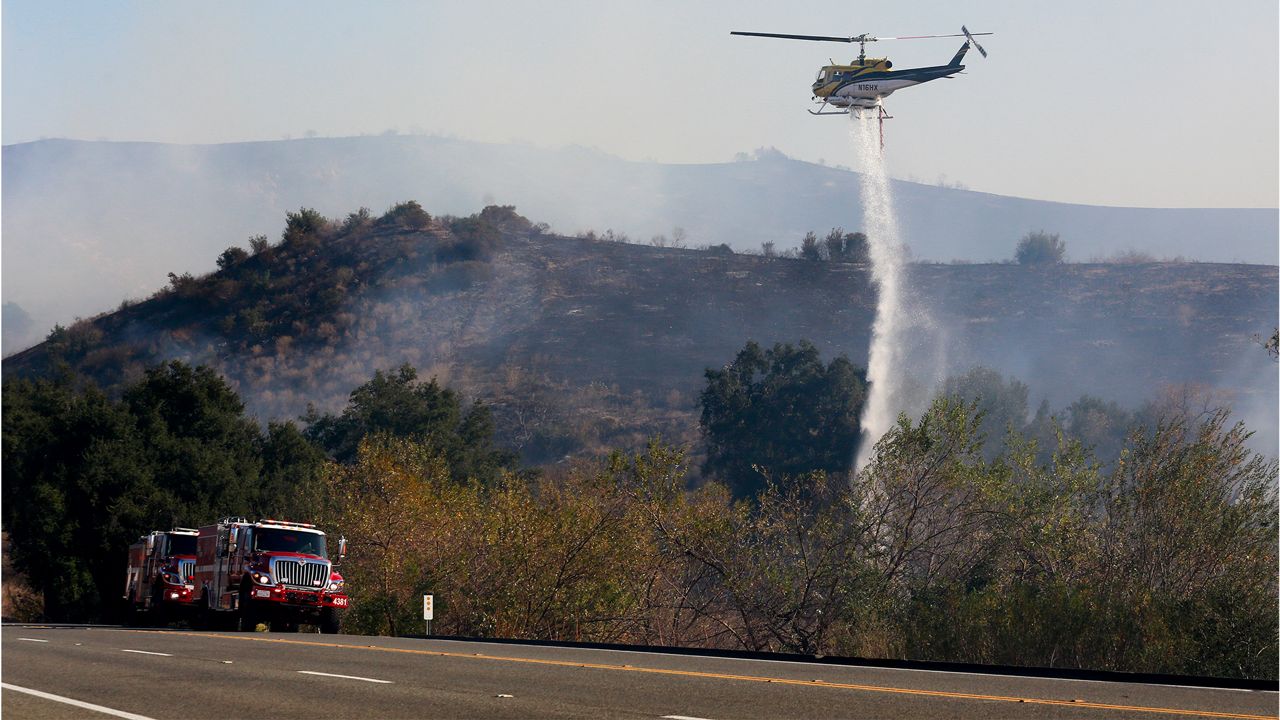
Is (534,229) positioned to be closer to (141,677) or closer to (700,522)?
(700,522)

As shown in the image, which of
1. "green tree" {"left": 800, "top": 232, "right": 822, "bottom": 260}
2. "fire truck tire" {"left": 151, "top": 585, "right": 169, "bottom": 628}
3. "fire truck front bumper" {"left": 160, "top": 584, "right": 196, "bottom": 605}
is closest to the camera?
"fire truck front bumper" {"left": 160, "top": 584, "right": 196, "bottom": 605}

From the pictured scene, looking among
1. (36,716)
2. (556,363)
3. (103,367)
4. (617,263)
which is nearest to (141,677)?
(36,716)

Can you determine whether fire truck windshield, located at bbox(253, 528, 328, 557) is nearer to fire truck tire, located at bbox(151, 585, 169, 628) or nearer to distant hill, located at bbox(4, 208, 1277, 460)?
fire truck tire, located at bbox(151, 585, 169, 628)

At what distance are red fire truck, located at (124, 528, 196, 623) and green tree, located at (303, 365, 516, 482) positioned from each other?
3790 centimetres

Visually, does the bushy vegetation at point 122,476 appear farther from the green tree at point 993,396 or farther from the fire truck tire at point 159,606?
the green tree at point 993,396

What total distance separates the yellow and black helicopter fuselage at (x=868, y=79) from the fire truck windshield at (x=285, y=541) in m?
30.3

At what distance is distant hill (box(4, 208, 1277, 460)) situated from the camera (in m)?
117

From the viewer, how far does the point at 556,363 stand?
125 meters

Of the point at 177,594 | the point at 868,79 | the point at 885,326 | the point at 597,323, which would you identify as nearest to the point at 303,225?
the point at 597,323

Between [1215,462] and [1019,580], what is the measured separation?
4815 mm

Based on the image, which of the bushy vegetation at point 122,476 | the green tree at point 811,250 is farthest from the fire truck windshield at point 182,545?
the green tree at point 811,250

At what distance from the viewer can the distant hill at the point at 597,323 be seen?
117125mm

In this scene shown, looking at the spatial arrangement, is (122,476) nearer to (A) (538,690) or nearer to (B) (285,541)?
(B) (285,541)

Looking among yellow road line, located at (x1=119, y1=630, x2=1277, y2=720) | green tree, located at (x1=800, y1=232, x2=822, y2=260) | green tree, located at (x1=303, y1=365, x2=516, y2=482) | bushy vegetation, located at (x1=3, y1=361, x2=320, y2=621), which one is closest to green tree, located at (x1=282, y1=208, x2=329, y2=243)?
green tree, located at (x1=800, y1=232, x2=822, y2=260)
